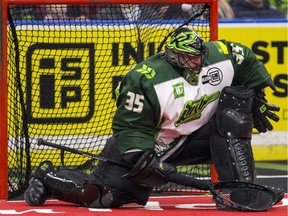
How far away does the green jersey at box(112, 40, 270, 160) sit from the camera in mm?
6922

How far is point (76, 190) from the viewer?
23.9 feet

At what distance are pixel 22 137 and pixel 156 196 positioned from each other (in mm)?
1053

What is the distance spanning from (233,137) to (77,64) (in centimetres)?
209

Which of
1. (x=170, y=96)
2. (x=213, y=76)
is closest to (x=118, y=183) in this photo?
(x=170, y=96)

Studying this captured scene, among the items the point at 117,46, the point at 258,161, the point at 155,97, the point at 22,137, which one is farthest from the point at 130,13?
the point at 258,161

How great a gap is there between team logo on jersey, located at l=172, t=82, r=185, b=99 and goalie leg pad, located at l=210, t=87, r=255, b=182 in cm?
29

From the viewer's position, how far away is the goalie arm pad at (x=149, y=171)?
6.91 meters

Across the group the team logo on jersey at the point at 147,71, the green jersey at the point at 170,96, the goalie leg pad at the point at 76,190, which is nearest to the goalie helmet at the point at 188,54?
the green jersey at the point at 170,96

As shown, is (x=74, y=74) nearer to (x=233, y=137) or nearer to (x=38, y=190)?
(x=38, y=190)

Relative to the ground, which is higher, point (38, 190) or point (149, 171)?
point (149, 171)

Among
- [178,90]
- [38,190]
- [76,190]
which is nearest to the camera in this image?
[178,90]

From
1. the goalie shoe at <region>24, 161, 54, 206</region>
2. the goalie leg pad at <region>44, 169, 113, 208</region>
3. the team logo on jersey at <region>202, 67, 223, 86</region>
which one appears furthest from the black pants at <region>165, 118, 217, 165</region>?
the goalie shoe at <region>24, 161, 54, 206</region>

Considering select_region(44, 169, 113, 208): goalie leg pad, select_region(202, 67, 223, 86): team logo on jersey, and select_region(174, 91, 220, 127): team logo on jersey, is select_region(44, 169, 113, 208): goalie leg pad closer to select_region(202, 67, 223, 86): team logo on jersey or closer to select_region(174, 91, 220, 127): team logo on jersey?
Result: select_region(174, 91, 220, 127): team logo on jersey

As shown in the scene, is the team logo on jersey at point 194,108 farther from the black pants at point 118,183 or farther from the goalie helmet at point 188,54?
the black pants at point 118,183
